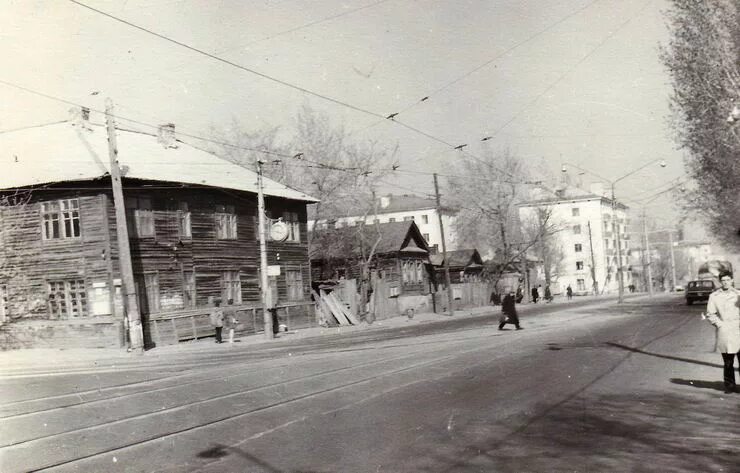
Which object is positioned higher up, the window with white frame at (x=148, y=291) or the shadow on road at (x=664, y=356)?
the window with white frame at (x=148, y=291)

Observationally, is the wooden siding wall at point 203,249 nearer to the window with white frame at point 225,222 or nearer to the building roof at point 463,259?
the window with white frame at point 225,222

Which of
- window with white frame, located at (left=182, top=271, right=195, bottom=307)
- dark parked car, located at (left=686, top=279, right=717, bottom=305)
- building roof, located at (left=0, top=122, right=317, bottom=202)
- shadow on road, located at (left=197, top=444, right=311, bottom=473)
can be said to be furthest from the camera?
dark parked car, located at (left=686, top=279, right=717, bottom=305)

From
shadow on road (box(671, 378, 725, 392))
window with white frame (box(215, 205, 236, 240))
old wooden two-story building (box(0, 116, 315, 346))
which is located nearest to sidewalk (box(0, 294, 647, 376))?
old wooden two-story building (box(0, 116, 315, 346))

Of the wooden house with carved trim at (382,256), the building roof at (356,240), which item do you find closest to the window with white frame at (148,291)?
the building roof at (356,240)

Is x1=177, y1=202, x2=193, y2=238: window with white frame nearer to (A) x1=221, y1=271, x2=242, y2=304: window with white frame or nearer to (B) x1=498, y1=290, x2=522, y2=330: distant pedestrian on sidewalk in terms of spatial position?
(A) x1=221, y1=271, x2=242, y2=304: window with white frame

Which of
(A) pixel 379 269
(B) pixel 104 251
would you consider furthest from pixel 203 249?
(A) pixel 379 269

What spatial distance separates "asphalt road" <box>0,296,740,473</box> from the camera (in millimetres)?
6762

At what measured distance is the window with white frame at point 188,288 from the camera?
3126cm

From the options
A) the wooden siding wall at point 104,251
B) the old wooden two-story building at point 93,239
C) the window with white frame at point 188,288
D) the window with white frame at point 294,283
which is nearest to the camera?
the old wooden two-story building at point 93,239

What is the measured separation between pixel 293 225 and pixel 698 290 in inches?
965

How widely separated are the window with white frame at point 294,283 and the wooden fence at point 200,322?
1166 millimetres

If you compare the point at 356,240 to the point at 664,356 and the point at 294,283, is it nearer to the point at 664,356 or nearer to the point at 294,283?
the point at 294,283

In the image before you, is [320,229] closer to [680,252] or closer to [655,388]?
[655,388]

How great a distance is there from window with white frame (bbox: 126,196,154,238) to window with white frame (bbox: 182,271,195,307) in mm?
2670
